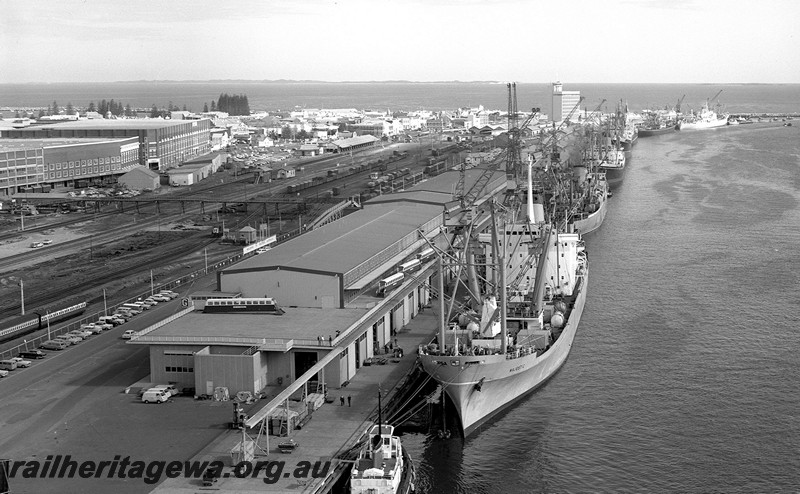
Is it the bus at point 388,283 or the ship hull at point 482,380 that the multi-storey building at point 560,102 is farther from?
the ship hull at point 482,380

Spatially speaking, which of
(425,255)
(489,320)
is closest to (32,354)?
(489,320)

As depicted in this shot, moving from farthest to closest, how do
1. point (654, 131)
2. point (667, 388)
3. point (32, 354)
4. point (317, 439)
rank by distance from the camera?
point (654, 131), point (32, 354), point (667, 388), point (317, 439)

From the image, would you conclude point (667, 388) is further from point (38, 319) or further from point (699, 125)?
point (699, 125)

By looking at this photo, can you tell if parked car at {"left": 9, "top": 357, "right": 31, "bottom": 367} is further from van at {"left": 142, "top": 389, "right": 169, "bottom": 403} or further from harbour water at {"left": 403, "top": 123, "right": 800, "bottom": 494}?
harbour water at {"left": 403, "top": 123, "right": 800, "bottom": 494}

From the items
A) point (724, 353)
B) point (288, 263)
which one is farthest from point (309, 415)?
point (724, 353)

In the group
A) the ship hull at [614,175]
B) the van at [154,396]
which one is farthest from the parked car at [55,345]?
the ship hull at [614,175]

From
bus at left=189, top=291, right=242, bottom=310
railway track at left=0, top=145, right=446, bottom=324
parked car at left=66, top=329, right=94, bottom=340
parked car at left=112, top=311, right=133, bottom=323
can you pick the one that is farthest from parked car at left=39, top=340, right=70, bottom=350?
railway track at left=0, top=145, right=446, bottom=324
